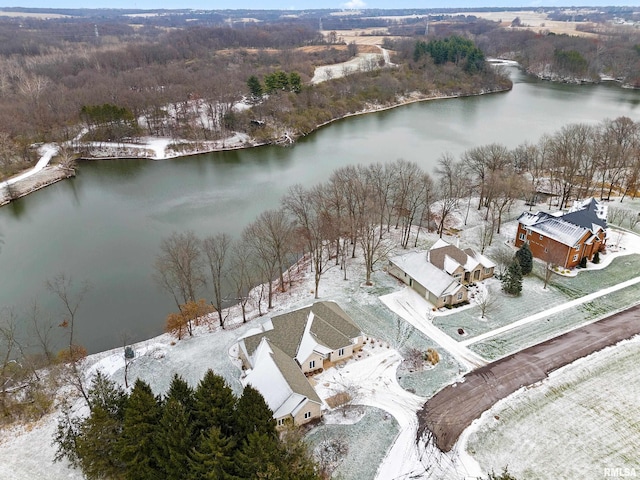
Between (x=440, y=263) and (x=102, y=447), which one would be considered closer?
(x=102, y=447)

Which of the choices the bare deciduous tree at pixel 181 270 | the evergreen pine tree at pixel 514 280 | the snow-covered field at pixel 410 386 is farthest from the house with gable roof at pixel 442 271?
the bare deciduous tree at pixel 181 270

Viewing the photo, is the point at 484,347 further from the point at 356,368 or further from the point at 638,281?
the point at 638,281

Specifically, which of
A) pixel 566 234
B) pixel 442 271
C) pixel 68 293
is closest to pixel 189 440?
pixel 442 271

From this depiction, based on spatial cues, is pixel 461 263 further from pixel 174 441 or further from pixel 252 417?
pixel 174 441

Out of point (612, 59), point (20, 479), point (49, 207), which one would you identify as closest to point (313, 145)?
point (49, 207)

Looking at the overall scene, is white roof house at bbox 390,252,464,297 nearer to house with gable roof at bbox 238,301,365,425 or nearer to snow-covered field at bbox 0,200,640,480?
snow-covered field at bbox 0,200,640,480

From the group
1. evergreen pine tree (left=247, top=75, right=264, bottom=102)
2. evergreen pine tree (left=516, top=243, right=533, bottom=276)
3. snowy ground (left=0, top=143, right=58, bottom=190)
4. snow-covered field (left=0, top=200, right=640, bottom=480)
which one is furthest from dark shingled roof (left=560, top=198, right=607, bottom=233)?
snowy ground (left=0, top=143, right=58, bottom=190)
